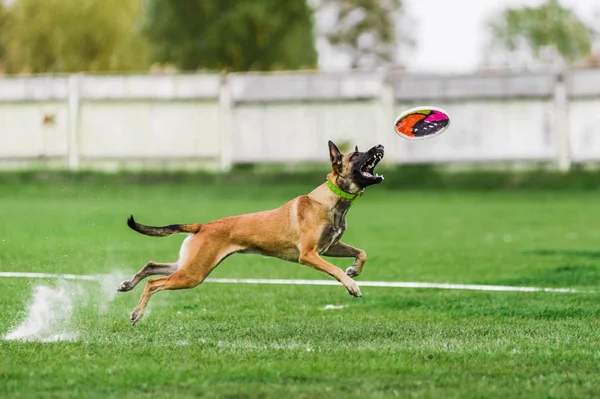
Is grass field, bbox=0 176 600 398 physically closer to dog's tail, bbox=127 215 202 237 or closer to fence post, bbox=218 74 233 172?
dog's tail, bbox=127 215 202 237

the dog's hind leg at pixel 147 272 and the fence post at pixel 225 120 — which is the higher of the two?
the fence post at pixel 225 120

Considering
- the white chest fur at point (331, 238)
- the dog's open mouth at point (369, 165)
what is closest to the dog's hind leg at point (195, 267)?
the white chest fur at point (331, 238)

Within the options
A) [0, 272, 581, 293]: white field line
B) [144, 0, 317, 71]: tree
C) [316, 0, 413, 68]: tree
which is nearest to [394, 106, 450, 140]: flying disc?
[0, 272, 581, 293]: white field line

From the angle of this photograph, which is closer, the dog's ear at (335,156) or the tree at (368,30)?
the dog's ear at (335,156)

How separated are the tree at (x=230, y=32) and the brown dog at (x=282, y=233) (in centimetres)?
3856

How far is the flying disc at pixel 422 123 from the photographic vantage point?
9.45m

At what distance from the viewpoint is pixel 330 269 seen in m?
8.61

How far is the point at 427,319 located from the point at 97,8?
138 feet

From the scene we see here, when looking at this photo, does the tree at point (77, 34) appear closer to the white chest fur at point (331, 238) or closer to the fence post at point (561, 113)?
the fence post at point (561, 113)

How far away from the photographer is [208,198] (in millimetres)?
28172

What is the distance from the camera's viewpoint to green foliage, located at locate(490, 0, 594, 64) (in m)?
83.2

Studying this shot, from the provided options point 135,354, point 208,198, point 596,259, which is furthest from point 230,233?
point 208,198

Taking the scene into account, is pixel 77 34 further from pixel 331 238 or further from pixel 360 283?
pixel 331 238

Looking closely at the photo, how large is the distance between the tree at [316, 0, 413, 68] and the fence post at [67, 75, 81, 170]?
42275 mm
